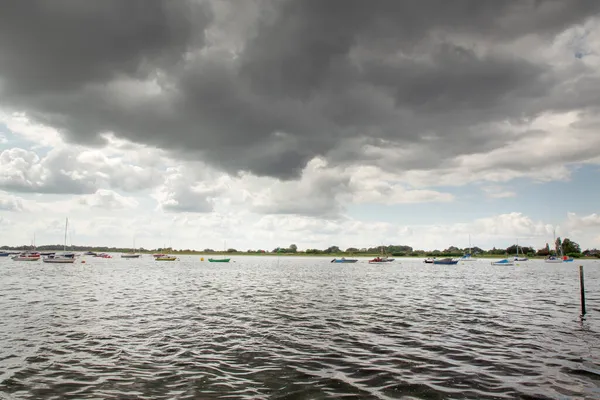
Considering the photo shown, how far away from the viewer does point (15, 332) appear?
25.6m

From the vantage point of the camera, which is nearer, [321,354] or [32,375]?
[32,375]

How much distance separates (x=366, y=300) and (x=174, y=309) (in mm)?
22760

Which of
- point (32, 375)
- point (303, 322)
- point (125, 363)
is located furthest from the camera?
point (303, 322)

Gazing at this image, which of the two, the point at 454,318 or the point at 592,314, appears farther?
the point at 592,314

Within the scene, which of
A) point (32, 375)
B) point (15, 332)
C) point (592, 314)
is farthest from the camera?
point (592, 314)

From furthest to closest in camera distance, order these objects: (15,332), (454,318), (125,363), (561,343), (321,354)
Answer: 1. (454,318)
2. (15,332)
3. (561,343)
4. (321,354)
5. (125,363)

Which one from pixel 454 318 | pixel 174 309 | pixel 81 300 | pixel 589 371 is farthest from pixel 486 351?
pixel 81 300

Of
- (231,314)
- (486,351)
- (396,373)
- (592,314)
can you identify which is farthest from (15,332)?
(592,314)

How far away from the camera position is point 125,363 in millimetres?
18469

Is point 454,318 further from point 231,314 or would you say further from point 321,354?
point 231,314

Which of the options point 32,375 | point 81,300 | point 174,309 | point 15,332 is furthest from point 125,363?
point 81,300

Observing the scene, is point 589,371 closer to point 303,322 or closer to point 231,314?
point 303,322

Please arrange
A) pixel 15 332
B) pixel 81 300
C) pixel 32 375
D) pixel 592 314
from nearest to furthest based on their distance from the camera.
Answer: pixel 32 375
pixel 15 332
pixel 592 314
pixel 81 300

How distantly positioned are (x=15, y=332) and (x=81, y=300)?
59.6 ft
